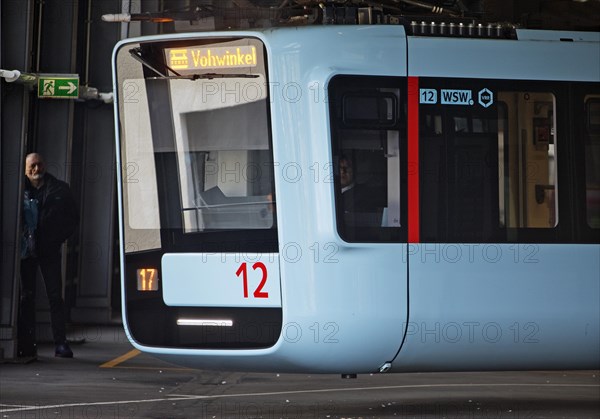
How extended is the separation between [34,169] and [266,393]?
12.0 ft

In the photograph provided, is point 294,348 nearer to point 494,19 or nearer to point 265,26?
point 265,26

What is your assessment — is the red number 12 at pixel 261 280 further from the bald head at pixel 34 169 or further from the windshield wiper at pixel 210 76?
the bald head at pixel 34 169

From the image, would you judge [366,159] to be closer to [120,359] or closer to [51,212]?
[51,212]

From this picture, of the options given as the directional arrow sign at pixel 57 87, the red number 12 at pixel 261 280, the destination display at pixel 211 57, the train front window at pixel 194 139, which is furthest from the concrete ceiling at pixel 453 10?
the directional arrow sign at pixel 57 87

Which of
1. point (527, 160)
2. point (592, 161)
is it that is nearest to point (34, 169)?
point (527, 160)

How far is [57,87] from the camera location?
14.2 m

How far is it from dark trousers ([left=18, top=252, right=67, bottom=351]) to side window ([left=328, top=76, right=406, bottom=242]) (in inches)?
190

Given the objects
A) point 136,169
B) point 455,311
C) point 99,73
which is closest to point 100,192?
point 99,73

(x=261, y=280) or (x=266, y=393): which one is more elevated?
(x=261, y=280)

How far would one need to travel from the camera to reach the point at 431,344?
407 inches

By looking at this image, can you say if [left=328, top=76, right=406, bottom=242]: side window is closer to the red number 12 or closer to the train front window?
the train front window

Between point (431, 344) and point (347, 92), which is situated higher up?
point (347, 92)

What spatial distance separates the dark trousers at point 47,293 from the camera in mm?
13930

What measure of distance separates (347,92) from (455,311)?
1756mm
